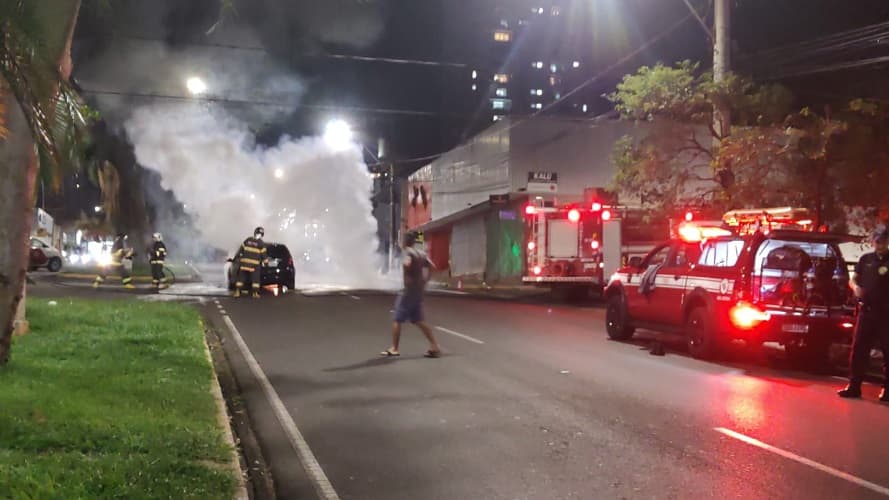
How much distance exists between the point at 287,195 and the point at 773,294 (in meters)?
31.4

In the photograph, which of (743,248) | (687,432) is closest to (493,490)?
(687,432)

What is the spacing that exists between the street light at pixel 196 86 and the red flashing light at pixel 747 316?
1741 centimetres

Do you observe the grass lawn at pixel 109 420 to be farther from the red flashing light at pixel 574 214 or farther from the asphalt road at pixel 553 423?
the red flashing light at pixel 574 214

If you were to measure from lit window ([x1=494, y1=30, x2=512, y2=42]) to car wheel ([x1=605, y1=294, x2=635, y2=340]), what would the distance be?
12535 centimetres

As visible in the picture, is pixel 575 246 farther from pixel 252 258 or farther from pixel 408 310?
pixel 408 310

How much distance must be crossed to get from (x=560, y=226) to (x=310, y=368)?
1325 centimetres

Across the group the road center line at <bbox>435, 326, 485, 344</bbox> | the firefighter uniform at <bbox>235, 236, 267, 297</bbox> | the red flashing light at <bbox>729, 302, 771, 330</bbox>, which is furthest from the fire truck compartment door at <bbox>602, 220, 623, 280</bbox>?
the red flashing light at <bbox>729, 302, 771, 330</bbox>

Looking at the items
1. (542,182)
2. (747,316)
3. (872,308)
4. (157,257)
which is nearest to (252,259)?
(157,257)

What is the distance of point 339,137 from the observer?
37.7 metres

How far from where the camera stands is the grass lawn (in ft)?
15.2

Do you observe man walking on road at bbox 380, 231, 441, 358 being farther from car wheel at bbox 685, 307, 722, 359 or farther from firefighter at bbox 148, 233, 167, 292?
firefighter at bbox 148, 233, 167, 292

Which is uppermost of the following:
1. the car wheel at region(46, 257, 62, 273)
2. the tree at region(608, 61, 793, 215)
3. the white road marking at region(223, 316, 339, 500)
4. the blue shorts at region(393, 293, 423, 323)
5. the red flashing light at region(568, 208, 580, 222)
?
the tree at region(608, 61, 793, 215)

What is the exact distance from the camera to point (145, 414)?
6340mm

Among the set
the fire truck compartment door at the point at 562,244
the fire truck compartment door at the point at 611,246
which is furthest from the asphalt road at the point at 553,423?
the fire truck compartment door at the point at 562,244
